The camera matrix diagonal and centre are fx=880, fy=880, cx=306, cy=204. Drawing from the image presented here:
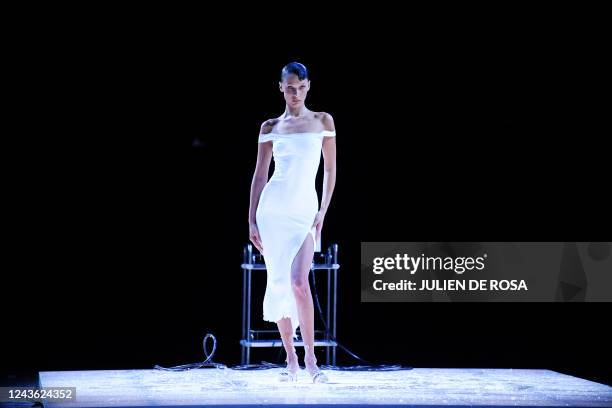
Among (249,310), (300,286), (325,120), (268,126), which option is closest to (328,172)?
(325,120)

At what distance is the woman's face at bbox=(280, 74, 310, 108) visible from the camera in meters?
4.39

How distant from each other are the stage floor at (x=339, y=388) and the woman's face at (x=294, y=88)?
4.63ft

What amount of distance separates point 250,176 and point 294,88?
6.02 feet

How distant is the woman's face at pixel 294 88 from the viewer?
4395 millimetres

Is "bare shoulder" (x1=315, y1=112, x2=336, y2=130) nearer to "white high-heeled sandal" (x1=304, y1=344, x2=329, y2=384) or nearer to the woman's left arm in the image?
the woman's left arm

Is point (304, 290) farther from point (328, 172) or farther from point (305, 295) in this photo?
point (328, 172)

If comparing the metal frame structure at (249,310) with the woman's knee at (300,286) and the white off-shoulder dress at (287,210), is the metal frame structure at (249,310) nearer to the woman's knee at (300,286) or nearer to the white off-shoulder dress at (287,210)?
the white off-shoulder dress at (287,210)

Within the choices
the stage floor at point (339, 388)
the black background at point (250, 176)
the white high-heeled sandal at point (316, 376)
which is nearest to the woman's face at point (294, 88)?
the white high-heeled sandal at point (316, 376)

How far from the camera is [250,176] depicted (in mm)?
6176

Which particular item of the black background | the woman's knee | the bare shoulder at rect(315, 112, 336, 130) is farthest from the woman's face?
the black background

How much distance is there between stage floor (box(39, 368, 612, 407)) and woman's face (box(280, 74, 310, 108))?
141 centimetres

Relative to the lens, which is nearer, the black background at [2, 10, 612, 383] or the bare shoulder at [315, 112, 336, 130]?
the bare shoulder at [315, 112, 336, 130]

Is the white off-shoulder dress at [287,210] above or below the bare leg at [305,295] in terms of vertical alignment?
above

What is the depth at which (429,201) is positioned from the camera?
645 centimetres
